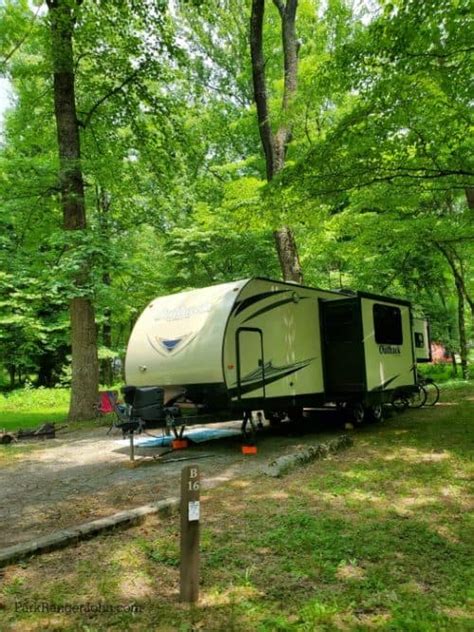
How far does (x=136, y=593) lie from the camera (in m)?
3.20

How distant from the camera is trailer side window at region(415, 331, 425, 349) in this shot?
1309cm

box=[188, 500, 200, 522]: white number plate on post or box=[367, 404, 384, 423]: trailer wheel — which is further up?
box=[188, 500, 200, 522]: white number plate on post

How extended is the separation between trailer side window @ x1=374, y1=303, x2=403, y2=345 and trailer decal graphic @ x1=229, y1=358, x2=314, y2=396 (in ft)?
6.78

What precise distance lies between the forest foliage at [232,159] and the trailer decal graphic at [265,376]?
286 centimetres

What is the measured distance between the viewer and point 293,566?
358 cm

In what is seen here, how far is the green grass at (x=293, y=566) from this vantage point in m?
2.90

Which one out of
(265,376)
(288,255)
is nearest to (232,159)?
(288,255)

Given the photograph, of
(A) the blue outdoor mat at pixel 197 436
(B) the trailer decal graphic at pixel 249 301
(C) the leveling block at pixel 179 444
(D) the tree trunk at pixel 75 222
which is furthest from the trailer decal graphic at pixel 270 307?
(D) the tree trunk at pixel 75 222

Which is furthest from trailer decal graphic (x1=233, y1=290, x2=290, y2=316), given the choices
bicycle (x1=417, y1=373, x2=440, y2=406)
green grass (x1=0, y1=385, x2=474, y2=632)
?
bicycle (x1=417, y1=373, x2=440, y2=406)

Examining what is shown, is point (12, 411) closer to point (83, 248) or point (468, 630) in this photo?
point (83, 248)

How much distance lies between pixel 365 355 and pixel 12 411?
40.1 ft

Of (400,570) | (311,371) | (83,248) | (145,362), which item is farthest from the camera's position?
(83,248)

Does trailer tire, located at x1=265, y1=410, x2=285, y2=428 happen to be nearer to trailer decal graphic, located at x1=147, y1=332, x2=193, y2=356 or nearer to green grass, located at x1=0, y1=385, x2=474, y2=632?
trailer decal graphic, located at x1=147, y1=332, x2=193, y2=356

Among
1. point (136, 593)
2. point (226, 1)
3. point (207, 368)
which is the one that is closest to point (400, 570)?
point (136, 593)
